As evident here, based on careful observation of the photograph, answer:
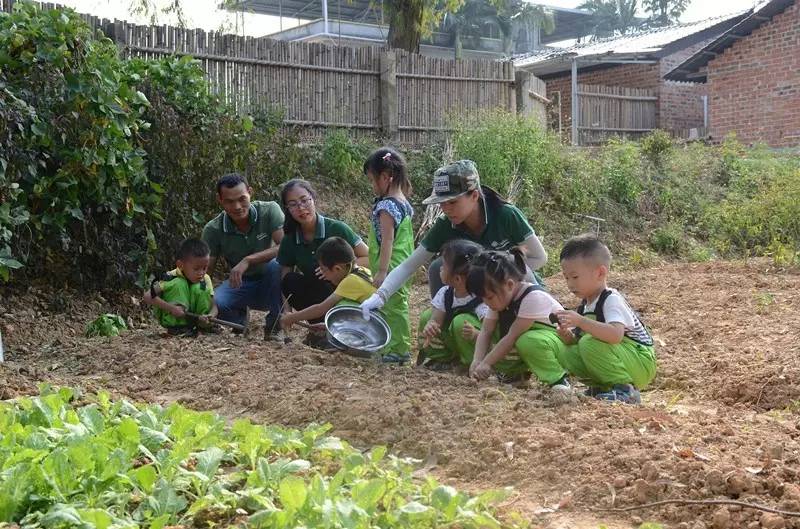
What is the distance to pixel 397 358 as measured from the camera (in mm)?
5816

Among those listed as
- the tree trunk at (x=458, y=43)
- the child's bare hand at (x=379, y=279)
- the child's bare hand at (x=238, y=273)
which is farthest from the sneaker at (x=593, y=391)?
the tree trunk at (x=458, y=43)

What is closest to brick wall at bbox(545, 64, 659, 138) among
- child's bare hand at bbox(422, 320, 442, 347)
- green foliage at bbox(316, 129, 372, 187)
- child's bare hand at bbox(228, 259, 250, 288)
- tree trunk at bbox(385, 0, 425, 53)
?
tree trunk at bbox(385, 0, 425, 53)

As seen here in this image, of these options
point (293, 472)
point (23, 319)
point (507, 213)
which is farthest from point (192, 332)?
point (293, 472)

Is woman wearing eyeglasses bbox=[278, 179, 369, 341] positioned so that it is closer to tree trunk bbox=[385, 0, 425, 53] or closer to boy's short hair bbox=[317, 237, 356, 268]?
boy's short hair bbox=[317, 237, 356, 268]

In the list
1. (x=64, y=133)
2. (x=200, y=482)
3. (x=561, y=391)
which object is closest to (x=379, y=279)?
(x=561, y=391)

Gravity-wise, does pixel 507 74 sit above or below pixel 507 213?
above

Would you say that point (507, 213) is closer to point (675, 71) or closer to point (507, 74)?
point (507, 74)

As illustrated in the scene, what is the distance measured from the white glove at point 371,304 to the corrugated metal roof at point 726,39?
1700 centimetres

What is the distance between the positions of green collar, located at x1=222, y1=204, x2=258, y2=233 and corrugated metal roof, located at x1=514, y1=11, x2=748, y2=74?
19.1 metres

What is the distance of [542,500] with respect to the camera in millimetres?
3047

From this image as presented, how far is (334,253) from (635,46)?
23.0 meters

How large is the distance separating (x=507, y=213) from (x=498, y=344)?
92 centimetres

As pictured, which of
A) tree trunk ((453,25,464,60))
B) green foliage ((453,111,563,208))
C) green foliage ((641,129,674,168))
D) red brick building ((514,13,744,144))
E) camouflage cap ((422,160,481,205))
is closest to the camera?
camouflage cap ((422,160,481,205))

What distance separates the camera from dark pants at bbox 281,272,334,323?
21.4 feet
